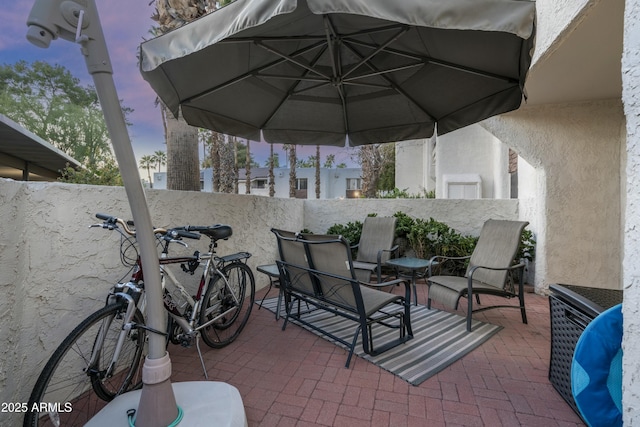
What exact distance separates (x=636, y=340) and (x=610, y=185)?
14.0ft

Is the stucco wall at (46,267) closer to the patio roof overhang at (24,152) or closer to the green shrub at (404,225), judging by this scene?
the green shrub at (404,225)

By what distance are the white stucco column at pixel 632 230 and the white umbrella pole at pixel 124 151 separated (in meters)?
1.96

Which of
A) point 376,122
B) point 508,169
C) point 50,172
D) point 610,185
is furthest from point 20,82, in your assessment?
point 610,185

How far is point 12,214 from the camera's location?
161cm

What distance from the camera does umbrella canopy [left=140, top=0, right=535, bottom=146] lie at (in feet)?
5.18

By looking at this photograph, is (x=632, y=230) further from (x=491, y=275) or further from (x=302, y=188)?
(x=302, y=188)

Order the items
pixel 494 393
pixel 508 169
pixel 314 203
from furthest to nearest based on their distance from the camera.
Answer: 1. pixel 508 169
2. pixel 314 203
3. pixel 494 393

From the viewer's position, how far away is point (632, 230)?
→ 115 cm

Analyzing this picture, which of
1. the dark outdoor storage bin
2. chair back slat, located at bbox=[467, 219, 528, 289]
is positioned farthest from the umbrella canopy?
the dark outdoor storage bin

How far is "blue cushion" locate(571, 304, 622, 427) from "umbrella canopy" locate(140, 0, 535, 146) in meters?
1.42

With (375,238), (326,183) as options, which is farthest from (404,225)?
(326,183)

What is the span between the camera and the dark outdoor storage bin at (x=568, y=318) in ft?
5.77

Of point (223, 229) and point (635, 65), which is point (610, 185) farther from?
point (223, 229)

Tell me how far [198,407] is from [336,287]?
1.33 meters
